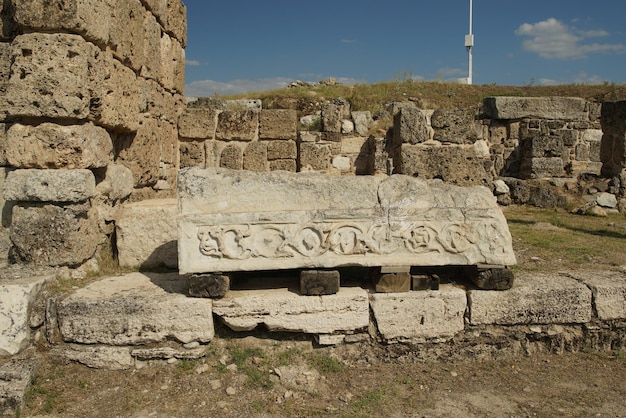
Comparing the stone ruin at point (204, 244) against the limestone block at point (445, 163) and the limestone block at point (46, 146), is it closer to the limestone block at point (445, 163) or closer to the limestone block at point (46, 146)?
the limestone block at point (46, 146)

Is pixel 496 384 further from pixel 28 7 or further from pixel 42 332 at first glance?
pixel 28 7

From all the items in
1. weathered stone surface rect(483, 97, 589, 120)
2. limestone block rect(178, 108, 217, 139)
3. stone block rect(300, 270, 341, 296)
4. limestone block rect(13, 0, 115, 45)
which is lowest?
stone block rect(300, 270, 341, 296)

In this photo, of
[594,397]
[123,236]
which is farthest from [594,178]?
[123,236]

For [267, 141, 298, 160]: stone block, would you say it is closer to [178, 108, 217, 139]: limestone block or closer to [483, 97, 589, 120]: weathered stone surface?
[178, 108, 217, 139]: limestone block

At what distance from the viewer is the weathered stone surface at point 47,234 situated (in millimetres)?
3596

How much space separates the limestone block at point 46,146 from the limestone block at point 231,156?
11.3ft

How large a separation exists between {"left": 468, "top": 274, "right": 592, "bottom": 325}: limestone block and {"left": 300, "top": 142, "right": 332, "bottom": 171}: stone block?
14.8 ft

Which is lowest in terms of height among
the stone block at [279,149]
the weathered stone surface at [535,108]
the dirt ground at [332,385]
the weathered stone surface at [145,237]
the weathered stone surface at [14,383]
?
the dirt ground at [332,385]

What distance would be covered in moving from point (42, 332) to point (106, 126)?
Answer: 1803 millimetres

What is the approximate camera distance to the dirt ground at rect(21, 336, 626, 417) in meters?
2.86

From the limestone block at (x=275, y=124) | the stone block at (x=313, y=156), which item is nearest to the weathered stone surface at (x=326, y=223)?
the limestone block at (x=275, y=124)

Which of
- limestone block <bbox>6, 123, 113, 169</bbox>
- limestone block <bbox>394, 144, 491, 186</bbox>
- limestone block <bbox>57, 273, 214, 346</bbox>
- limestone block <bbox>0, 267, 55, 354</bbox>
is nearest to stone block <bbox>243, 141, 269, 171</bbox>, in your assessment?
limestone block <bbox>394, 144, 491, 186</bbox>

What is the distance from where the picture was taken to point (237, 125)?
7.12 m

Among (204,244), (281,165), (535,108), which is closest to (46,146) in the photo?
(204,244)
